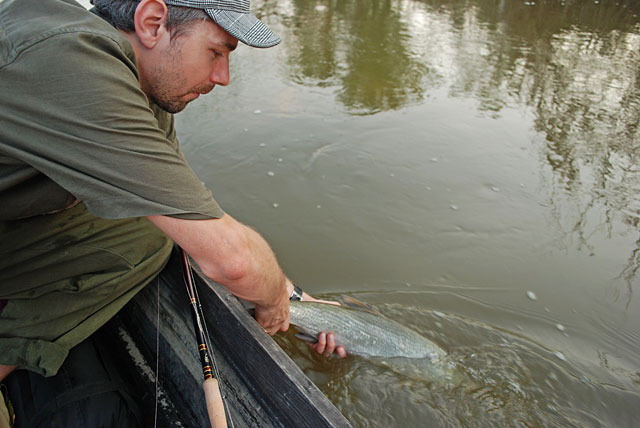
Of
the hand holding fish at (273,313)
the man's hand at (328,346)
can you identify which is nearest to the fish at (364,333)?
the man's hand at (328,346)

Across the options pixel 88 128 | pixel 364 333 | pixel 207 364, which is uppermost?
pixel 88 128

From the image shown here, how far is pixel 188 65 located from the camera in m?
1.78

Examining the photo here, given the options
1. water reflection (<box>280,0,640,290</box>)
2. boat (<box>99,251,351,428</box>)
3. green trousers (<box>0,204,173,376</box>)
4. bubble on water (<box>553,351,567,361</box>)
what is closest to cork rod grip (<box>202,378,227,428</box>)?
boat (<box>99,251,351,428</box>)

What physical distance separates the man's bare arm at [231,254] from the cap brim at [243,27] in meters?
0.71

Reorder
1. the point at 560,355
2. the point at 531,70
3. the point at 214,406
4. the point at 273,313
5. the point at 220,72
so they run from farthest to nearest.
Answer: the point at 531,70, the point at 560,355, the point at 273,313, the point at 220,72, the point at 214,406

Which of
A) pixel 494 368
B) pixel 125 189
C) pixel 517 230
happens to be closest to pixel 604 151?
pixel 517 230

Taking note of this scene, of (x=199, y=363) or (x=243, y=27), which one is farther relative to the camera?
(x=199, y=363)

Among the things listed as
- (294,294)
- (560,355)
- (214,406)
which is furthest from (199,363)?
(560,355)

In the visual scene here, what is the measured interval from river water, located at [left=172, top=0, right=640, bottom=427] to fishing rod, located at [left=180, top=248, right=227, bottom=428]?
3.74 ft

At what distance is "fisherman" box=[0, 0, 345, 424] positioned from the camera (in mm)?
1296

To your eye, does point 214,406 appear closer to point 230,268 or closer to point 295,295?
point 230,268

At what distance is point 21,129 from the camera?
1303mm

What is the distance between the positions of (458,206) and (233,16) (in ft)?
11.3

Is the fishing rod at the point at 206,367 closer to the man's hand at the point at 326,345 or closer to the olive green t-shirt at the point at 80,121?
the olive green t-shirt at the point at 80,121
